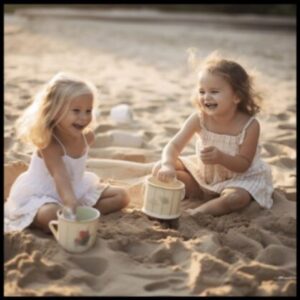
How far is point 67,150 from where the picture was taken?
271 cm

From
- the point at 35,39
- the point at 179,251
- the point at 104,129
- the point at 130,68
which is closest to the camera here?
the point at 179,251

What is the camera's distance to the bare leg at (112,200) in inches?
109

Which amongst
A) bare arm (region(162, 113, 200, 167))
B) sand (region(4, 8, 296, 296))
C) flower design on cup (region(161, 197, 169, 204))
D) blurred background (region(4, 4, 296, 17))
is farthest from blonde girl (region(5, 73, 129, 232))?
blurred background (region(4, 4, 296, 17))

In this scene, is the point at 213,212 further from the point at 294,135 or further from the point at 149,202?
the point at 294,135

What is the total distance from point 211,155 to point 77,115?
676mm

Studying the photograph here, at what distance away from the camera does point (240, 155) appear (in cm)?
296

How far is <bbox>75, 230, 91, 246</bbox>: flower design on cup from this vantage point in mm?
2285

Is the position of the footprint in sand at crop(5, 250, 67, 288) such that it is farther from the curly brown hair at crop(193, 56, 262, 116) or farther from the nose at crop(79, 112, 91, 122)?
the curly brown hair at crop(193, 56, 262, 116)

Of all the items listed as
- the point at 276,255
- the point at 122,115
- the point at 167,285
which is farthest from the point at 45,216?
the point at 122,115

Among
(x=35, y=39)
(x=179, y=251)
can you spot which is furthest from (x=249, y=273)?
(x=35, y=39)

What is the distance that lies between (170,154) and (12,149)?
3.10ft

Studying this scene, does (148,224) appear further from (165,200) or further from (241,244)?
(241,244)

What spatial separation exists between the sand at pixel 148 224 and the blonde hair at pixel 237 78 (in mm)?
264

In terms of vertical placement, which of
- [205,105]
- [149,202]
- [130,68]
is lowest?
[149,202]
